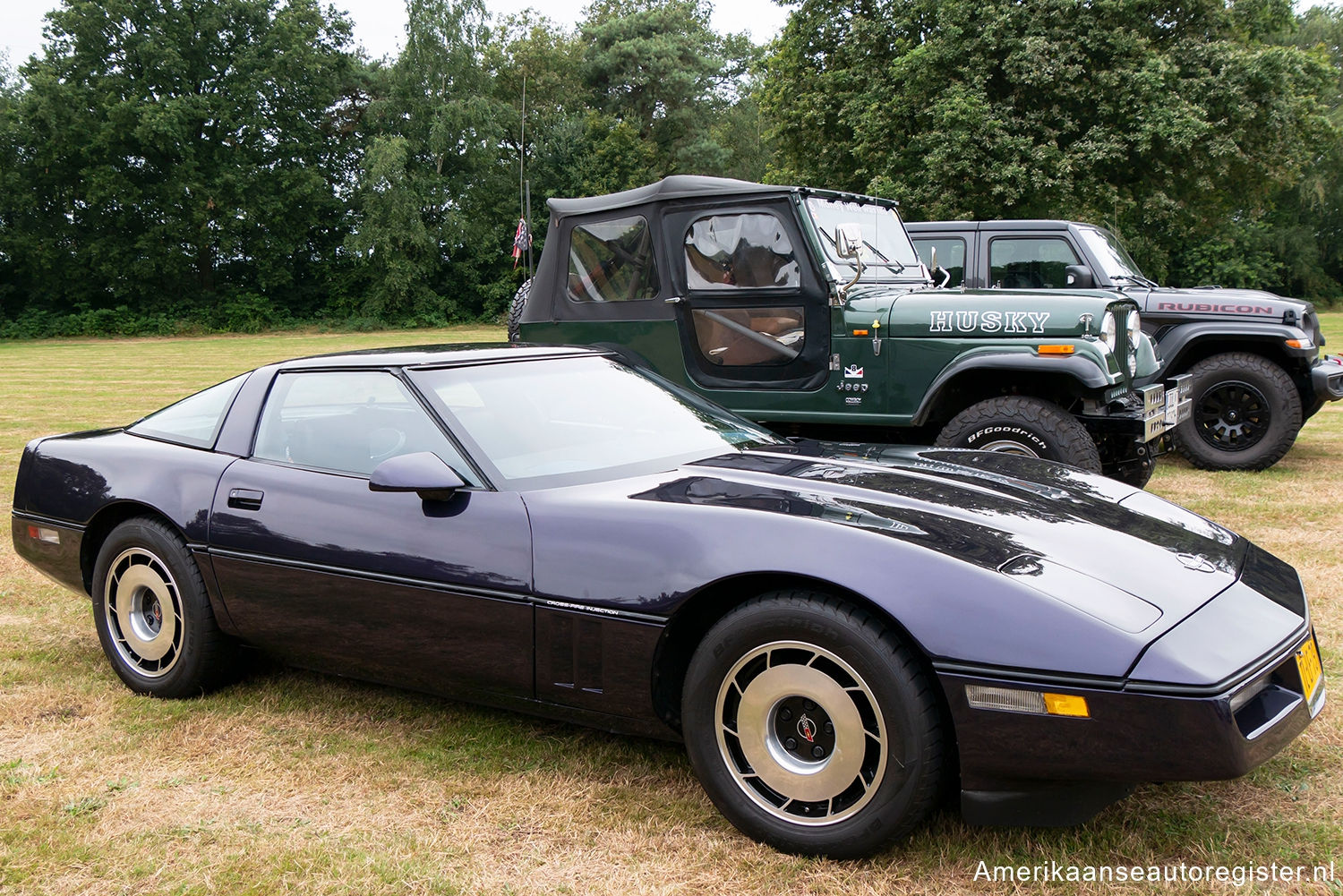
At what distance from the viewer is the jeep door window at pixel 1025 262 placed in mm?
8602

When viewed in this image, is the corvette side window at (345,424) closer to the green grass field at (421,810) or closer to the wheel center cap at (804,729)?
the green grass field at (421,810)

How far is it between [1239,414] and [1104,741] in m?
7.21

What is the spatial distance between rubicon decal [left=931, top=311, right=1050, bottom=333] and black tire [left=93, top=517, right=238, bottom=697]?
4.30m

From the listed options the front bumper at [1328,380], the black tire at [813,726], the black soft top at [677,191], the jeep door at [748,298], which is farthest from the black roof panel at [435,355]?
the front bumper at [1328,380]

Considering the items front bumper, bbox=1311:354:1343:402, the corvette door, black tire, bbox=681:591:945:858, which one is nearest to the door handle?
the corvette door

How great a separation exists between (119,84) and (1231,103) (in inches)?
1465

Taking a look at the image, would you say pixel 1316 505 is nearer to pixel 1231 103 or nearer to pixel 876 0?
pixel 1231 103


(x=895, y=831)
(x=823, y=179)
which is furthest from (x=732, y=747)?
(x=823, y=179)

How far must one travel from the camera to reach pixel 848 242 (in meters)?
6.61

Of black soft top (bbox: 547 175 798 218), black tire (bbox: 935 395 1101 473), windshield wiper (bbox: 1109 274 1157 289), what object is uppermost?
black soft top (bbox: 547 175 798 218)

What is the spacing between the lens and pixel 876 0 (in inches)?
942

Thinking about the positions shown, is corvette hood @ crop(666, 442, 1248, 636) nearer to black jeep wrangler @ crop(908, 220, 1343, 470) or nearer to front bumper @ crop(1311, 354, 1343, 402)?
black jeep wrangler @ crop(908, 220, 1343, 470)

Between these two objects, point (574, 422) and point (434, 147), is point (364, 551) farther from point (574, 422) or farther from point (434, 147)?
point (434, 147)

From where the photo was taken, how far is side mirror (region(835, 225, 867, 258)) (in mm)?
6562
